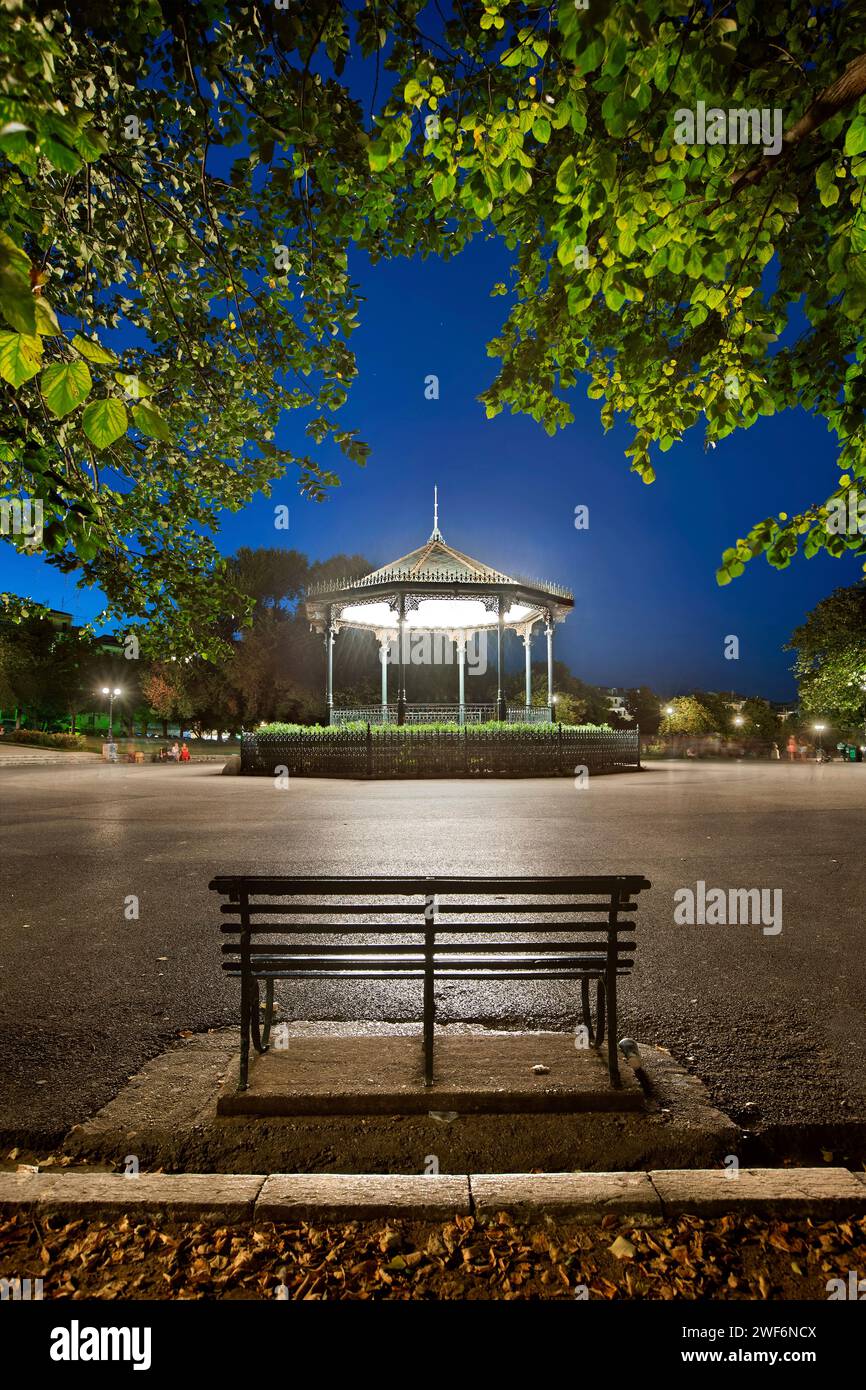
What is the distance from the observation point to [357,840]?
9695mm

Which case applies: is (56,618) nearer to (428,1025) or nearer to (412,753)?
(428,1025)

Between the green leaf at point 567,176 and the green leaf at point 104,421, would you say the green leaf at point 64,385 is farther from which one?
the green leaf at point 567,176

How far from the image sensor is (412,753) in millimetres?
22078

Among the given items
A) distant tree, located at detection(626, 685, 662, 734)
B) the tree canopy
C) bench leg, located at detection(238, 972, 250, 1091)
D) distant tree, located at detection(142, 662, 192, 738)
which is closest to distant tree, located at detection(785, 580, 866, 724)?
the tree canopy

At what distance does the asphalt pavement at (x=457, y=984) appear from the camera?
3.41 m

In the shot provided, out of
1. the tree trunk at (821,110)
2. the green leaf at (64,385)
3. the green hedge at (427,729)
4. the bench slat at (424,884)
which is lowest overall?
the bench slat at (424,884)

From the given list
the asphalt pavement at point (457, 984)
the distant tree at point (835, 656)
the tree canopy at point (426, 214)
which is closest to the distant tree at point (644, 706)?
the distant tree at point (835, 656)

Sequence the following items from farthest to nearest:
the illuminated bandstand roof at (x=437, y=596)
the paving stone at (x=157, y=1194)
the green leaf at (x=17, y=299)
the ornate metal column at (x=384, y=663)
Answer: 1. the ornate metal column at (x=384, y=663)
2. the illuminated bandstand roof at (x=437, y=596)
3. the paving stone at (x=157, y=1194)
4. the green leaf at (x=17, y=299)

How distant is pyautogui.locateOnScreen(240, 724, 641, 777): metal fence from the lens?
21797mm

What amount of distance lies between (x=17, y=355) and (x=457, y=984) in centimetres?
435

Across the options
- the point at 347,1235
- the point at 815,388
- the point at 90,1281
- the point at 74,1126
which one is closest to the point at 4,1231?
the point at 90,1281

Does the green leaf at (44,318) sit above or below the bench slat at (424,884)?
above

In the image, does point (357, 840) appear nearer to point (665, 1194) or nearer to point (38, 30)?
point (665, 1194)
